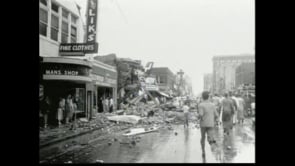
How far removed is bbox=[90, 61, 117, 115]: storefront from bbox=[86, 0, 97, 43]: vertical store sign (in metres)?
6.81

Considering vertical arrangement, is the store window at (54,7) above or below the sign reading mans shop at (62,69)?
above

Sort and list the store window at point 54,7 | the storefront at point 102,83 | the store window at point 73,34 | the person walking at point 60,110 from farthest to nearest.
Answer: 1. the storefront at point 102,83
2. the store window at point 73,34
3. the store window at point 54,7
4. the person walking at point 60,110

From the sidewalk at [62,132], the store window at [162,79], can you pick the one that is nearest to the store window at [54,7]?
the sidewalk at [62,132]

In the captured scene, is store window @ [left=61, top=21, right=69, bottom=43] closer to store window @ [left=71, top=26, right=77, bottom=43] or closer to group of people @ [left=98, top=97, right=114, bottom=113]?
store window @ [left=71, top=26, right=77, bottom=43]

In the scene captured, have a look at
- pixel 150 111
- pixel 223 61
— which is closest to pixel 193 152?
pixel 150 111

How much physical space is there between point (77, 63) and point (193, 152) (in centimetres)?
876

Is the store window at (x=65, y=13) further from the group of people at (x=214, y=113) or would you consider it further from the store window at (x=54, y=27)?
A: the group of people at (x=214, y=113)

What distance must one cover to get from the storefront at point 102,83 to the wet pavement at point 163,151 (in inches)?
407

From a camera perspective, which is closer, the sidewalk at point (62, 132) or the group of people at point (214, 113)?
the group of people at point (214, 113)

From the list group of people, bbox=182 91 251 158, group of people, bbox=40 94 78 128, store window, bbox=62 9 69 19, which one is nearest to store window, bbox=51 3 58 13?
store window, bbox=62 9 69 19

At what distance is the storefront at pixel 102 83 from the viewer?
24.2 meters

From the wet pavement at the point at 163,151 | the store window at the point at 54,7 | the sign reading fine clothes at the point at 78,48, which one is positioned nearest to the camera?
the wet pavement at the point at 163,151

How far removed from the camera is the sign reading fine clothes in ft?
51.3
